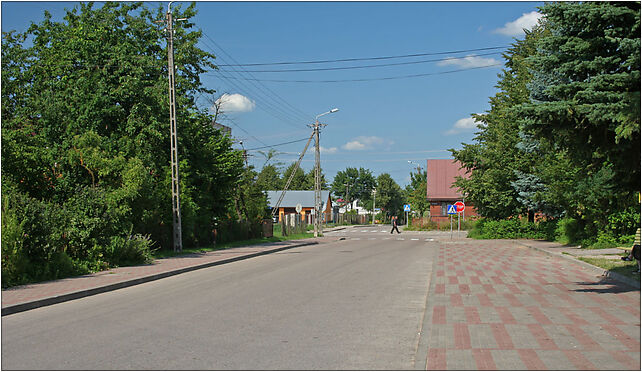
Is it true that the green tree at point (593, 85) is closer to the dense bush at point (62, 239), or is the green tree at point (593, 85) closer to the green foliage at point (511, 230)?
the dense bush at point (62, 239)

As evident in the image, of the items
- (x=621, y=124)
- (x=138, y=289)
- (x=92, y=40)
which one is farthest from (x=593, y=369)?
(x=92, y=40)

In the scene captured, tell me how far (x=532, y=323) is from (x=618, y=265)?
879 centimetres

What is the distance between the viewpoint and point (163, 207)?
79.5ft

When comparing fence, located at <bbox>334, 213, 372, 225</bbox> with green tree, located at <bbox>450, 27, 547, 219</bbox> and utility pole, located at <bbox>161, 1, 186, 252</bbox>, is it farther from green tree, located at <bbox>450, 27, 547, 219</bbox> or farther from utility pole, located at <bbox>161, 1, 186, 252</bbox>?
utility pole, located at <bbox>161, 1, 186, 252</bbox>

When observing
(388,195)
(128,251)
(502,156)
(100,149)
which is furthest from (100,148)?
(388,195)

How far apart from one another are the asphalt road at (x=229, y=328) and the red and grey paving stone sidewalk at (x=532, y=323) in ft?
1.56

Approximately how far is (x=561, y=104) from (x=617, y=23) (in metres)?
1.71

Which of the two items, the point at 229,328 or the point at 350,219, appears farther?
the point at 350,219

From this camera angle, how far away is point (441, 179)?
243 feet

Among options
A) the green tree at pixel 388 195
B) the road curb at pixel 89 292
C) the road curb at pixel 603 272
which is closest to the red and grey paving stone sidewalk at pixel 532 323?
the road curb at pixel 603 272

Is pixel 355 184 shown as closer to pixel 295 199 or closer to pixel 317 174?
pixel 295 199

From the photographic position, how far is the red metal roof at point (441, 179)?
2842 inches

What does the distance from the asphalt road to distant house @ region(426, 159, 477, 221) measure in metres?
58.7

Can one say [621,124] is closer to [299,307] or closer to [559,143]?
[559,143]
